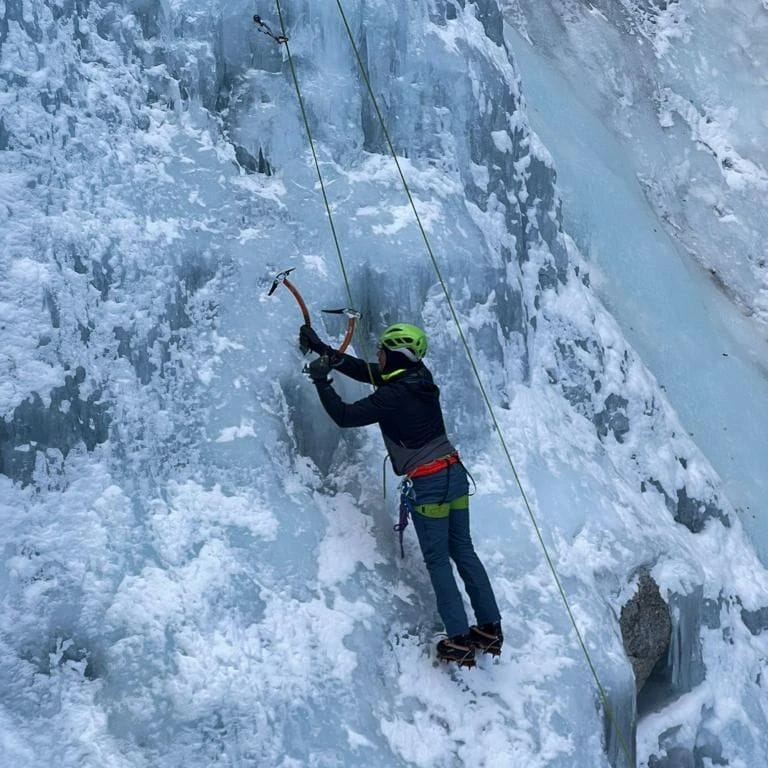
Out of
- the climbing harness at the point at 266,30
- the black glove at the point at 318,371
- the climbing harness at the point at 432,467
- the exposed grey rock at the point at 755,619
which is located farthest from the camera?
the exposed grey rock at the point at 755,619

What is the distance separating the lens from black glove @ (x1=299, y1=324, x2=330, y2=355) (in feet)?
15.9

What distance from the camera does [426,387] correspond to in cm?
485

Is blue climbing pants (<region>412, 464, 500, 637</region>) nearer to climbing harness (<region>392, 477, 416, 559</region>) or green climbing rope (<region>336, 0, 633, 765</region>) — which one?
climbing harness (<region>392, 477, 416, 559</region>)

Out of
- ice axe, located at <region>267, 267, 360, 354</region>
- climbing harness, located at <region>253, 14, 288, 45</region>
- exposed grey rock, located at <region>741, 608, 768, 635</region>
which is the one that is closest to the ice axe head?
ice axe, located at <region>267, 267, 360, 354</region>

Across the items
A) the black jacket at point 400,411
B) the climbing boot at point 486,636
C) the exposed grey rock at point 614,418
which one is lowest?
the exposed grey rock at point 614,418

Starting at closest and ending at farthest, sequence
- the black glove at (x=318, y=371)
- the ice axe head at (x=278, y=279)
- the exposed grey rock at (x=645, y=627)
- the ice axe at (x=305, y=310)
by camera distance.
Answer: the black glove at (x=318, y=371), the ice axe at (x=305, y=310), the ice axe head at (x=278, y=279), the exposed grey rock at (x=645, y=627)

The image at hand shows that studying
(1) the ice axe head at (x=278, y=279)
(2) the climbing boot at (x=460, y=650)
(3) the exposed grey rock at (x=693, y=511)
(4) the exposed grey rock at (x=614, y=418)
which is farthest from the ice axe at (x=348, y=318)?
(3) the exposed grey rock at (x=693, y=511)

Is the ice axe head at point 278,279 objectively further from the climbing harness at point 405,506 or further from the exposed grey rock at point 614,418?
the exposed grey rock at point 614,418

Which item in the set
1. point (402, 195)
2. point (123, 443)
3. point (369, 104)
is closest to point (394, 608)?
point (123, 443)

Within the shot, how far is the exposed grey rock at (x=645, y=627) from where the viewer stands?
582 cm

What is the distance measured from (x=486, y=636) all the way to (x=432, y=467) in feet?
2.78

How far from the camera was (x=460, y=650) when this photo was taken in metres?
4.76

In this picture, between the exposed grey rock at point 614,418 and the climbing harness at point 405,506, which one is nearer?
the climbing harness at point 405,506

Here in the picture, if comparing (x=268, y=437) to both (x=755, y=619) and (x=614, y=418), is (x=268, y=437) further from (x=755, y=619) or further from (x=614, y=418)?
(x=755, y=619)
